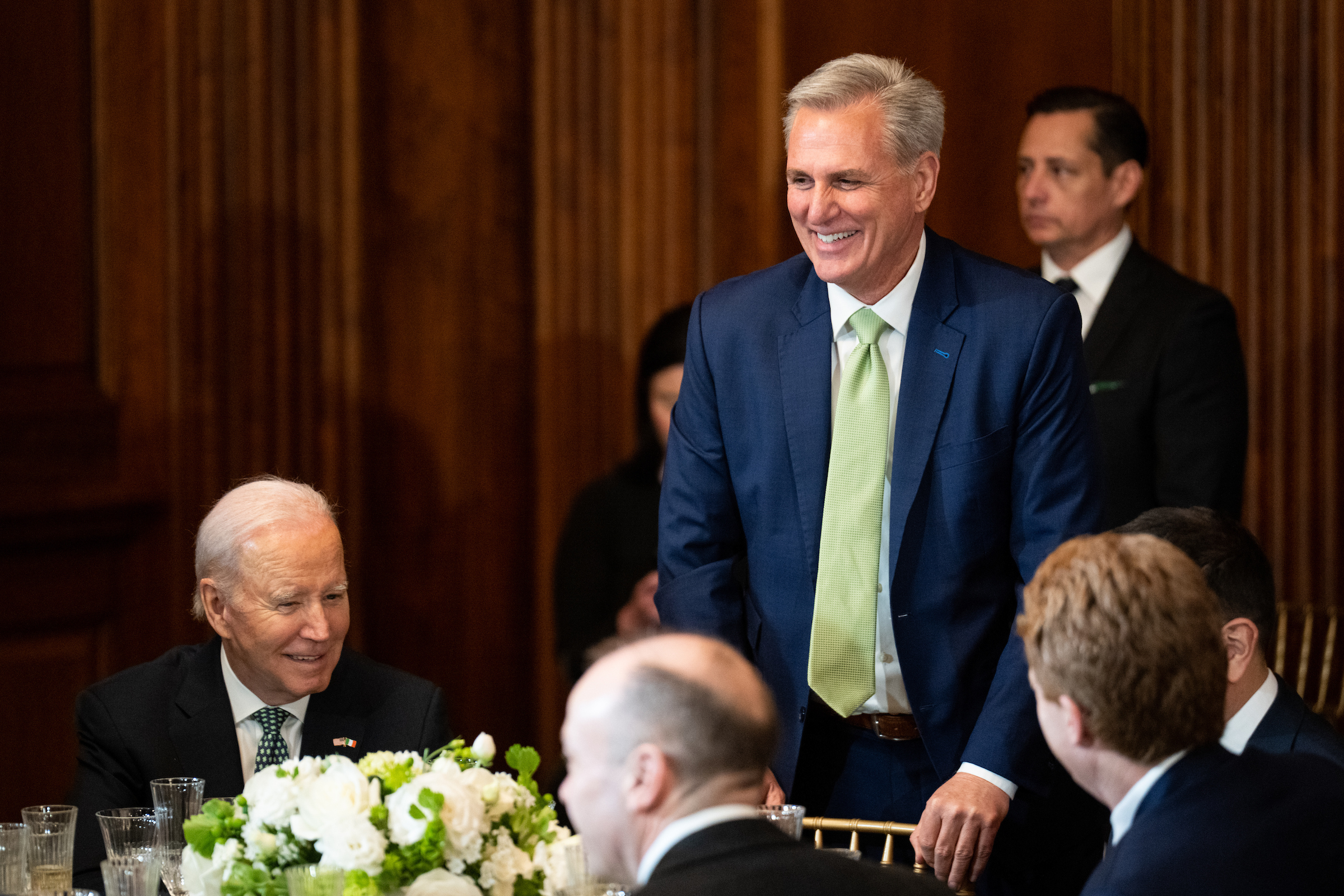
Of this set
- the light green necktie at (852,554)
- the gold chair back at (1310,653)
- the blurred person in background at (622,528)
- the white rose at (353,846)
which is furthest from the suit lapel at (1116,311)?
the white rose at (353,846)

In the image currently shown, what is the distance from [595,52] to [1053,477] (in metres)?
2.49

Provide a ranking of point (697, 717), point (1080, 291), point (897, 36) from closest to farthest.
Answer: point (697, 717), point (1080, 291), point (897, 36)

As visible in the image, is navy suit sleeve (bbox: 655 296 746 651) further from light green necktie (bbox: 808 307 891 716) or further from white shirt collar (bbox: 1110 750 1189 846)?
white shirt collar (bbox: 1110 750 1189 846)

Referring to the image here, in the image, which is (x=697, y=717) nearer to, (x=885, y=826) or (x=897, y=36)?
(x=885, y=826)

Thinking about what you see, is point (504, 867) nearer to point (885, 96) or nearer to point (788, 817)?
point (788, 817)

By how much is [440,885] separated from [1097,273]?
8.43 feet

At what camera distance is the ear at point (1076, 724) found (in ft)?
5.64

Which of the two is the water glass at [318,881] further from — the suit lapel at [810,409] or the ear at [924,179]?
the ear at [924,179]

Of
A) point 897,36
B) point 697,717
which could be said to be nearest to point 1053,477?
point 697,717

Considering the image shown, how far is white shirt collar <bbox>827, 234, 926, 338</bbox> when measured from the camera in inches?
98.6

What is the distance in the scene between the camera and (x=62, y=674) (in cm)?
384

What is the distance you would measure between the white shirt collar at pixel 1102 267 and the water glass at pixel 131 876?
2500 millimetres

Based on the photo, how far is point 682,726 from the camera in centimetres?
159

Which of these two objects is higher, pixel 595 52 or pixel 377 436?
pixel 595 52
